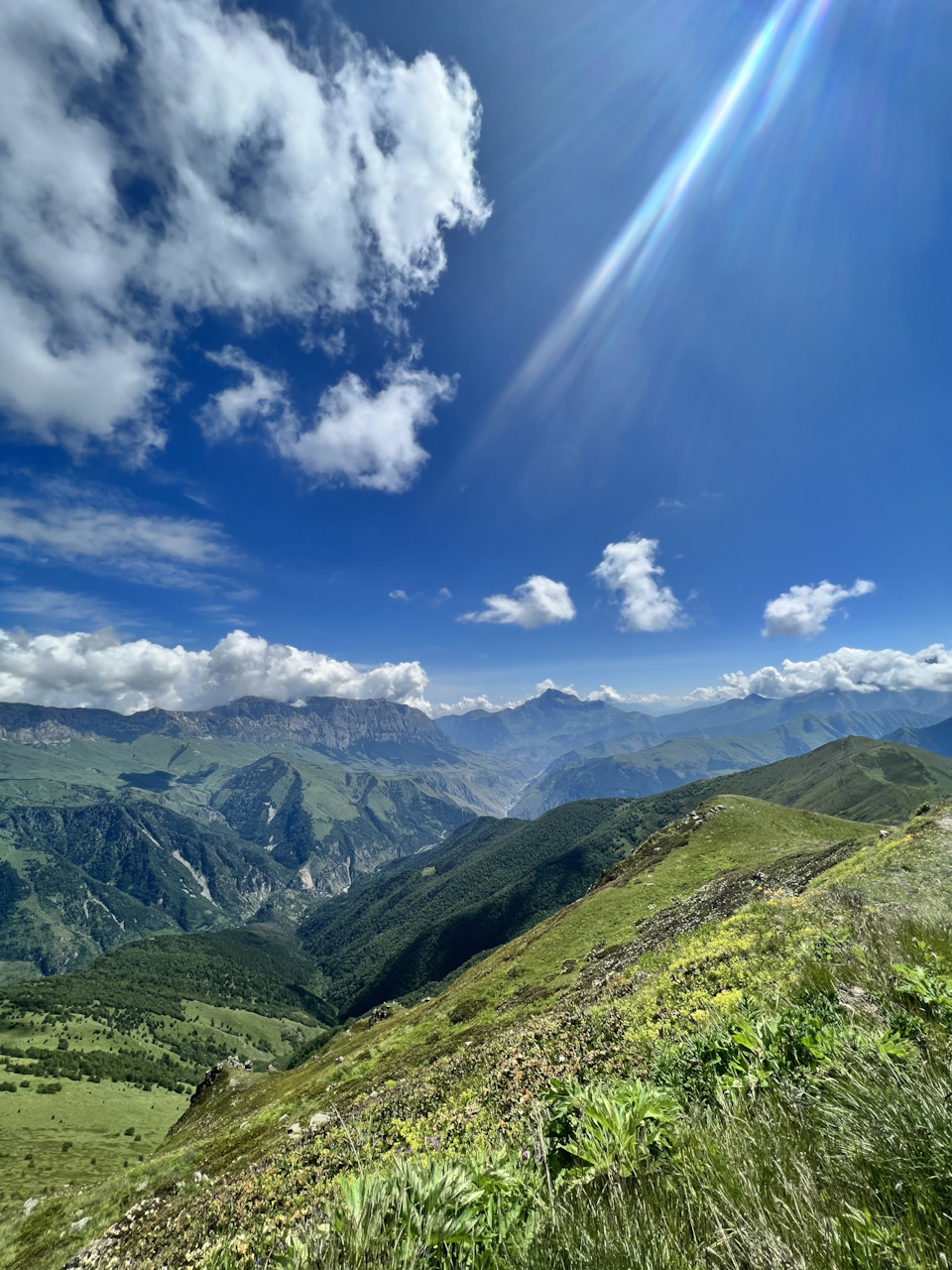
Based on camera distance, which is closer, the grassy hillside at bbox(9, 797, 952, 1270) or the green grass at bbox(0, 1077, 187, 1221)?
the grassy hillside at bbox(9, 797, 952, 1270)

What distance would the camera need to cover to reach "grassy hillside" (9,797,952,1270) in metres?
2.30

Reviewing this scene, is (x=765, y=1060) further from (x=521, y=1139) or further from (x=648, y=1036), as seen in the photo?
(x=648, y=1036)

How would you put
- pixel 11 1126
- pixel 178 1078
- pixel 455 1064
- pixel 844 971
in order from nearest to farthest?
pixel 844 971 < pixel 455 1064 < pixel 11 1126 < pixel 178 1078

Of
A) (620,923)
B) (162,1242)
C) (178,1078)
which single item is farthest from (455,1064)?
(178,1078)

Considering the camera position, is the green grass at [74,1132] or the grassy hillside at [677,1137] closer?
the grassy hillside at [677,1137]

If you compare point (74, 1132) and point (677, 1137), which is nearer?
point (677, 1137)

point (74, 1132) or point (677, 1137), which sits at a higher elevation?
point (677, 1137)

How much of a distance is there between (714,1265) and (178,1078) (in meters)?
268

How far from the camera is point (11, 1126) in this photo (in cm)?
11594

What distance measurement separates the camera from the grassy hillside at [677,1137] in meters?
2.30

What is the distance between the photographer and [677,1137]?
3.31 m

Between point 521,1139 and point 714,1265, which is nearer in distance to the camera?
point 714,1265

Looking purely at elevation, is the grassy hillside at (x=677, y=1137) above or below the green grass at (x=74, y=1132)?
above

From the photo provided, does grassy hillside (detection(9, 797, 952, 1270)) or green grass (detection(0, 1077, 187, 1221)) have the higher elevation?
grassy hillside (detection(9, 797, 952, 1270))
